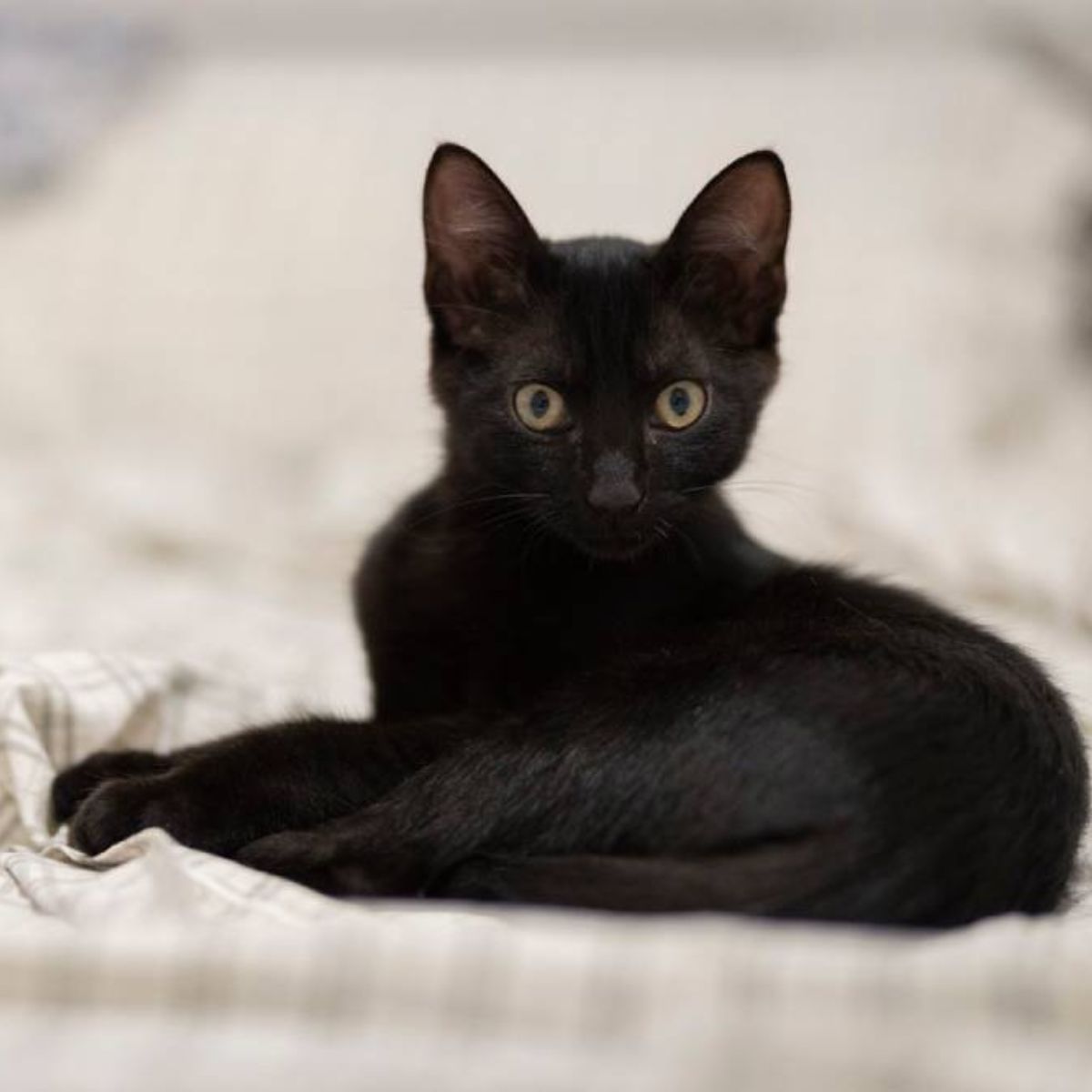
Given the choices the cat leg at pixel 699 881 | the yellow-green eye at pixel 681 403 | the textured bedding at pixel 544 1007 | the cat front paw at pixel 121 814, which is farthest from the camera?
the yellow-green eye at pixel 681 403

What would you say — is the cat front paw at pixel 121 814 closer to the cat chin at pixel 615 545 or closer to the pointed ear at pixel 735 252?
the cat chin at pixel 615 545

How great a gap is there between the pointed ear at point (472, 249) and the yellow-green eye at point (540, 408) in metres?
0.10

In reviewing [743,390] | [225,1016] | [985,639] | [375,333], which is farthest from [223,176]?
[225,1016]

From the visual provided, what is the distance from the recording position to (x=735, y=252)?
1400mm

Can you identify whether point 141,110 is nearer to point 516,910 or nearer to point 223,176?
point 223,176

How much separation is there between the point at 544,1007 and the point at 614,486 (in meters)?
0.53

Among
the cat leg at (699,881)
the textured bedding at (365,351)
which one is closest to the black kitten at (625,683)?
the cat leg at (699,881)

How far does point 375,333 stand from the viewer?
308cm

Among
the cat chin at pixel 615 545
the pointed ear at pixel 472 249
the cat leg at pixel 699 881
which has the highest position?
the pointed ear at pixel 472 249

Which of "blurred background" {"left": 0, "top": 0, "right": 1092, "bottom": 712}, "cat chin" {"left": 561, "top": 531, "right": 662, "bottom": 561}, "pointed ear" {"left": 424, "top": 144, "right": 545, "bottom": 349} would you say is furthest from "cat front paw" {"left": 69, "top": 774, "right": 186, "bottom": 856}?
"blurred background" {"left": 0, "top": 0, "right": 1092, "bottom": 712}

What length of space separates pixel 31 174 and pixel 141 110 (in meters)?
0.28

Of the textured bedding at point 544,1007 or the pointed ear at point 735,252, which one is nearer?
the textured bedding at point 544,1007

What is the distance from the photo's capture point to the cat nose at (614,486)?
1.25 metres

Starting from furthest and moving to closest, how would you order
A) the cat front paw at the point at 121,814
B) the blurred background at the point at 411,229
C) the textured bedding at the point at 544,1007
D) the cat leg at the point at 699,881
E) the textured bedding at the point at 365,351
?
1. the blurred background at the point at 411,229
2. the textured bedding at the point at 365,351
3. the cat front paw at the point at 121,814
4. the cat leg at the point at 699,881
5. the textured bedding at the point at 544,1007
